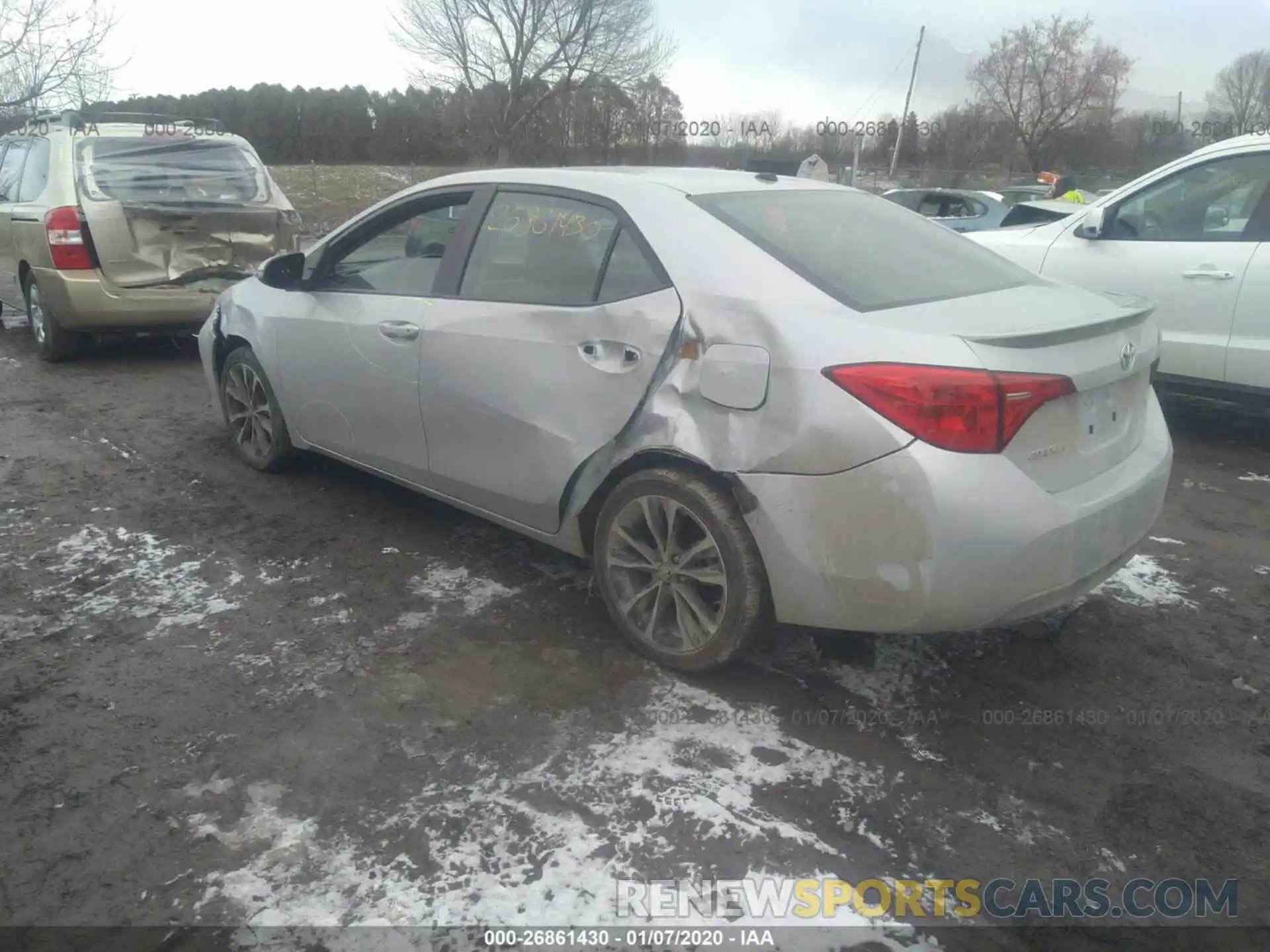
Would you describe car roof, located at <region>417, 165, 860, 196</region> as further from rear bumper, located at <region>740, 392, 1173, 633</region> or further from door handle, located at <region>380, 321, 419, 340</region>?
rear bumper, located at <region>740, 392, 1173, 633</region>

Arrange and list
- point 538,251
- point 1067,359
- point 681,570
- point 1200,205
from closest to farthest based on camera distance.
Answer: point 1067,359 < point 681,570 < point 538,251 < point 1200,205

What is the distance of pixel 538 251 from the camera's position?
3580mm

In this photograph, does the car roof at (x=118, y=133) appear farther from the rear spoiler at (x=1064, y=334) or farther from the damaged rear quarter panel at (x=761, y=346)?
the rear spoiler at (x=1064, y=334)

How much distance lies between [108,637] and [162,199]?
5092 millimetres

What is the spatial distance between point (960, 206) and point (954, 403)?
11695mm

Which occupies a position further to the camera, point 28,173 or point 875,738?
point 28,173

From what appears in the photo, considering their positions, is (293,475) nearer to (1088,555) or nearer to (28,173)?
(1088,555)

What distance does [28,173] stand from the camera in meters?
7.98

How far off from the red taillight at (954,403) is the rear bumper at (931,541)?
5 centimetres

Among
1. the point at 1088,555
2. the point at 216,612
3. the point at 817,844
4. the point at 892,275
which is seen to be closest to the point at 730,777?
the point at 817,844

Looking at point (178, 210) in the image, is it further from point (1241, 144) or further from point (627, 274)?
point (1241, 144)

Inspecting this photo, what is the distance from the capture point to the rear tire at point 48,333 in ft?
25.2

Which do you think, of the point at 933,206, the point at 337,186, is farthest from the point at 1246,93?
the point at 337,186

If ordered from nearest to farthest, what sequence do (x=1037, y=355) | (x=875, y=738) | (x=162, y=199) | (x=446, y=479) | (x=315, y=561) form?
1. (x=1037, y=355)
2. (x=875, y=738)
3. (x=446, y=479)
4. (x=315, y=561)
5. (x=162, y=199)
